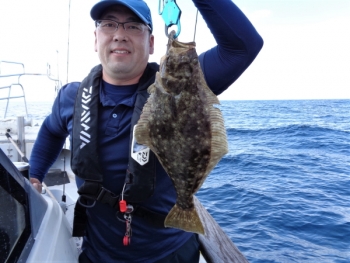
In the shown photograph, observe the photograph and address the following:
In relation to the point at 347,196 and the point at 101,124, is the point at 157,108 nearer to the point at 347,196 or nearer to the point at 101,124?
the point at 101,124

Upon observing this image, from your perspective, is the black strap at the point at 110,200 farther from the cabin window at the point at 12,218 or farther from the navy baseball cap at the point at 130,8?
the navy baseball cap at the point at 130,8

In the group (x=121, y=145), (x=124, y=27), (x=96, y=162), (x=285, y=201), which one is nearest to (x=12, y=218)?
(x=96, y=162)

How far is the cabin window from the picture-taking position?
4.65 feet

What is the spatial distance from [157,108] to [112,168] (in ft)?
2.27

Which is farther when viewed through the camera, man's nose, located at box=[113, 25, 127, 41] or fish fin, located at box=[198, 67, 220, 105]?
man's nose, located at box=[113, 25, 127, 41]

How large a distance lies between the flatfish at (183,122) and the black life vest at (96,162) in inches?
11.6

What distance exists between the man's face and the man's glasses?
2cm

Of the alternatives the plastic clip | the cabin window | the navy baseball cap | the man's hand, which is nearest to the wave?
the man's hand

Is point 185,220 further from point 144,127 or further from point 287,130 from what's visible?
point 287,130

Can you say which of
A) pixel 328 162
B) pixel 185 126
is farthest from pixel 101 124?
pixel 328 162

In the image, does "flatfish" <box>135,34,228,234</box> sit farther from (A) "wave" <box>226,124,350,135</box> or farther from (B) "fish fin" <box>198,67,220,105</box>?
(A) "wave" <box>226,124,350,135</box>

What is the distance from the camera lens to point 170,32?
1.72 meters

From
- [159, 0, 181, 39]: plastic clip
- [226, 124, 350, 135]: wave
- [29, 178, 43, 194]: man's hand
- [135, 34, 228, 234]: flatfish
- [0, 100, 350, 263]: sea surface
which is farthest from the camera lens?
[226, 124, 350, 135]: wave

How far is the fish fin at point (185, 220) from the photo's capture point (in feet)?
6.30
